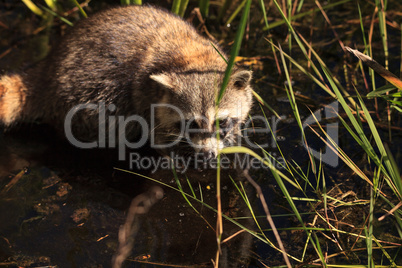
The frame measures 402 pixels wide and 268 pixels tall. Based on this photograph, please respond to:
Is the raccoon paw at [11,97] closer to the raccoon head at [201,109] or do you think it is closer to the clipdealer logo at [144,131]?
the clipdealer logo at [144,131]

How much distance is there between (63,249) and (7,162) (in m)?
1.02

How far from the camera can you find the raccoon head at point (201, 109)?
3.11 metres

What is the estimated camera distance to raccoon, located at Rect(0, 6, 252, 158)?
323 cm

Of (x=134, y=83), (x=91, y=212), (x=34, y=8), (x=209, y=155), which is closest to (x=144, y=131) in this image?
(x=134, y=83)

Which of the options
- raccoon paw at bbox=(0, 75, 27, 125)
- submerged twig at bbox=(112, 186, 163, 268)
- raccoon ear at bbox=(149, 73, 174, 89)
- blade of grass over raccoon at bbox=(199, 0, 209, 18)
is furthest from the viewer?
blade of grass over raccoon at bbox=(199, 0, 209, 18)

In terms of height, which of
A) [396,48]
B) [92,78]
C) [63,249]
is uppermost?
[396,48]

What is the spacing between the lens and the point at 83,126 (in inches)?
140

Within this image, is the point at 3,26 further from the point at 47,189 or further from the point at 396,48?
the point at 396,48

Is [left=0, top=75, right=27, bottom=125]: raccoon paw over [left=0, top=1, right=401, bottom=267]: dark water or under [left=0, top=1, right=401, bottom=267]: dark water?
over

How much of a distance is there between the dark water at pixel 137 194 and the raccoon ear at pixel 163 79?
72 centimetres

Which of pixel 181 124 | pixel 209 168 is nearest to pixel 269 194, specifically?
pixel 209 168

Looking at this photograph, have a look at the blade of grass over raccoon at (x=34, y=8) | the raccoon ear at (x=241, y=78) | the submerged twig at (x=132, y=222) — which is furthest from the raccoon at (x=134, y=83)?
the blade of grass over raccoon at (x=34, y=8)

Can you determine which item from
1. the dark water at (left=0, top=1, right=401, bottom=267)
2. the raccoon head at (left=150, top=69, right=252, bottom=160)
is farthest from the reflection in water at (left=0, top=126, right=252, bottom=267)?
the raccoon head at (left=150, top=69, right=252, bottom=160)

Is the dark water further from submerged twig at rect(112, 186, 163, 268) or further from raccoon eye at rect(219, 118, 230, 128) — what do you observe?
raccoon eye at rect(219, 118, 230, 128)
